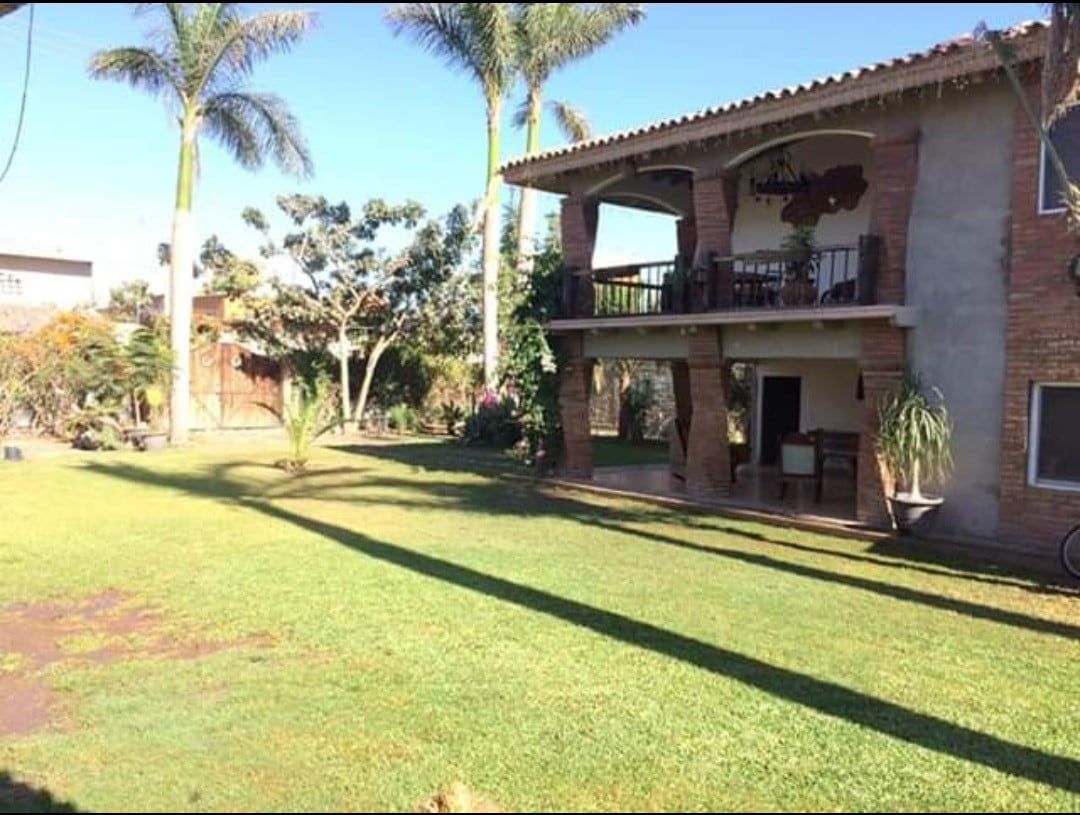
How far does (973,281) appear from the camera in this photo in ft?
34.9

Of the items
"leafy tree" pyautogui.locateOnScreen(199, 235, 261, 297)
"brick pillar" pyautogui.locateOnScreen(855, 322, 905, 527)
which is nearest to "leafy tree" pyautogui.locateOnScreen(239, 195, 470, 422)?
"leafy tree" pyautogui.locateOnScreen(199, 235, 261, 297)

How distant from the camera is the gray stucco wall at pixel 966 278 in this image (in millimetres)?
10430

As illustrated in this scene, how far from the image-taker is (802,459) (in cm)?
1330

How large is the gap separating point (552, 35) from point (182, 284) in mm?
11110

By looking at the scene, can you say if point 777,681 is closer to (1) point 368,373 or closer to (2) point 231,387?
(1) point 368,373

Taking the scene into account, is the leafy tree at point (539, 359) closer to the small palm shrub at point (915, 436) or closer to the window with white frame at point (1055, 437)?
the small palm shrub at point (915, 436)

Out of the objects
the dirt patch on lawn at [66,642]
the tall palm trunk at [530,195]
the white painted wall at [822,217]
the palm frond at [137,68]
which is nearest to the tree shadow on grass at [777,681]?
the dirt patch on lawn at [66,642]

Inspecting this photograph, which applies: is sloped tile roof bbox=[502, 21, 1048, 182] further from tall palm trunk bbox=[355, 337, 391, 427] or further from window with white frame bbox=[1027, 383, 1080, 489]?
tall palm trunk bbox=[355, 337, 391, 427]

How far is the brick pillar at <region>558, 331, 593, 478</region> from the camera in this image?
16.1 metres

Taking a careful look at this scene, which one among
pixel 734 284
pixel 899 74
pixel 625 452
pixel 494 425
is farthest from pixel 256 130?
pixel 899 74

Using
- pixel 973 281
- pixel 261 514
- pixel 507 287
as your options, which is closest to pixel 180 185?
pixel 507 287

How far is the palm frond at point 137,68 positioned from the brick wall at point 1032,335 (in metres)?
18.4

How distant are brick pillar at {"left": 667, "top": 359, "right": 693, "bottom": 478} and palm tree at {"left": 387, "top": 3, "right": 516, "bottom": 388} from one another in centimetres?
706

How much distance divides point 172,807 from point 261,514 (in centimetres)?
859
